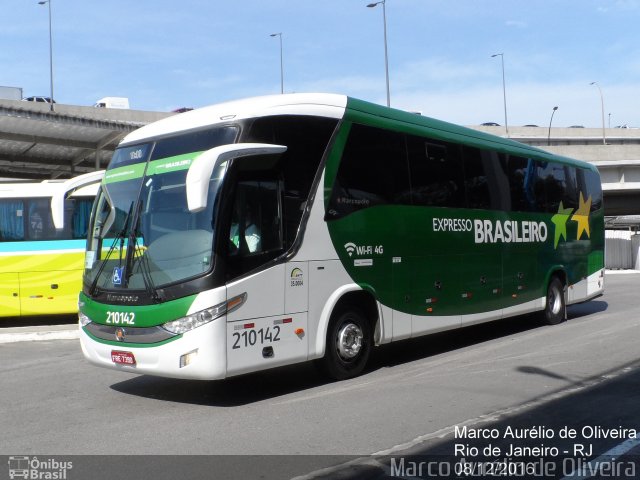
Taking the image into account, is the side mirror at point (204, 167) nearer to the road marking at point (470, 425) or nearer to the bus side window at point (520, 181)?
the road marking at point (470, 425)

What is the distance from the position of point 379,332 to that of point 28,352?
257 inches

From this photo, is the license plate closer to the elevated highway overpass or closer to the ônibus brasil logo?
the ônibus brasil logo

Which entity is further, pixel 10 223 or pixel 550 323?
pixel 10 223

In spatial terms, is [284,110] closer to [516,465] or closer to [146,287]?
[146,287]

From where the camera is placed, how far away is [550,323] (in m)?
14.4

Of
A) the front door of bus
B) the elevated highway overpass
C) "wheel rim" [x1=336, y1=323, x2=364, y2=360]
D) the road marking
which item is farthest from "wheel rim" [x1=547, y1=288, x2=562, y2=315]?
the elevated highway overpass

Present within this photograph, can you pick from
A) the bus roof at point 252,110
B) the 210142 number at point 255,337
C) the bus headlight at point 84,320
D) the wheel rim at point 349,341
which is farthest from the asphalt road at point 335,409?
the bus roof at point 252,110

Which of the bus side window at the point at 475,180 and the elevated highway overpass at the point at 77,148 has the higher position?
the elevated highway overpass at the point at 77,148

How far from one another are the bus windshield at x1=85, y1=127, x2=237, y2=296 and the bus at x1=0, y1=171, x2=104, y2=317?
772 centimetres

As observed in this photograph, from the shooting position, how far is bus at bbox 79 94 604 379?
24.2 feet

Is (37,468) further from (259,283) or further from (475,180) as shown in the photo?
(475,180)

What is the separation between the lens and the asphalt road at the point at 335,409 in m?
6.01

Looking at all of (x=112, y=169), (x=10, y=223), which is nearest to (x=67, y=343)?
(x=10, y=223)

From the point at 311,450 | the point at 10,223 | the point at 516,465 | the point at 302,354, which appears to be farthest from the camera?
the point at 10,223
